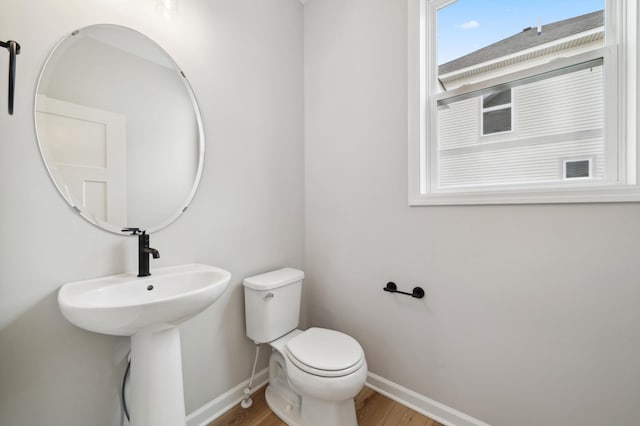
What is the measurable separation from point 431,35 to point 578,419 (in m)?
1.94

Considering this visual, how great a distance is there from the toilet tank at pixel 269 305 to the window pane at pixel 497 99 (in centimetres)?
142

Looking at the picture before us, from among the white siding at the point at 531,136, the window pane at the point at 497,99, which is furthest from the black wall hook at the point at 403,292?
the window pane at the point at 497,99

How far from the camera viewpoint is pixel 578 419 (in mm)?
1042

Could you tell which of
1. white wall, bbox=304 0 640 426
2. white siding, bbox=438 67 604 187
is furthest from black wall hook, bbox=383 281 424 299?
white siding, bbox=438 67 604 187

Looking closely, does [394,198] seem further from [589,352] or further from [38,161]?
[38,161]

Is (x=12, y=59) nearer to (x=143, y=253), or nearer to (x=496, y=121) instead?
(x=143, y=253)

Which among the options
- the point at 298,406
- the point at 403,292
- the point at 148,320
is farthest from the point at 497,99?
the point at 298,406

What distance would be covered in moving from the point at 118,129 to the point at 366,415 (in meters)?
1.86

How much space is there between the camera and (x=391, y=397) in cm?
150

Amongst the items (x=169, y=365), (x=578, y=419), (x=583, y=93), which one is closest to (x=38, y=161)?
(x=169, y=365)

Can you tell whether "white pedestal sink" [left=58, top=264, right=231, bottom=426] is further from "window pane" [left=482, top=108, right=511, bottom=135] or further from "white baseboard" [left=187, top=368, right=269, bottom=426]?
"window pane" [left=482, top=108, right=511, bottom=135]

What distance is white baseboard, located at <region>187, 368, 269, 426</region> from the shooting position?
4.26ft

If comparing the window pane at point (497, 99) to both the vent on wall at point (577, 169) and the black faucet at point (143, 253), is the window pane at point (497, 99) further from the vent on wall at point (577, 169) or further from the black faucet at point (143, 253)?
the black faucet at point (143, 253)

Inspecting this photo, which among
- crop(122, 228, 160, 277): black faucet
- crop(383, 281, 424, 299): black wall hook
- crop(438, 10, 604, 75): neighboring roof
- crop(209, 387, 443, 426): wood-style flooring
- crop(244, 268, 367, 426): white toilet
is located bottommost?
crop(209, 387, 443, 426): wood-style flooring
